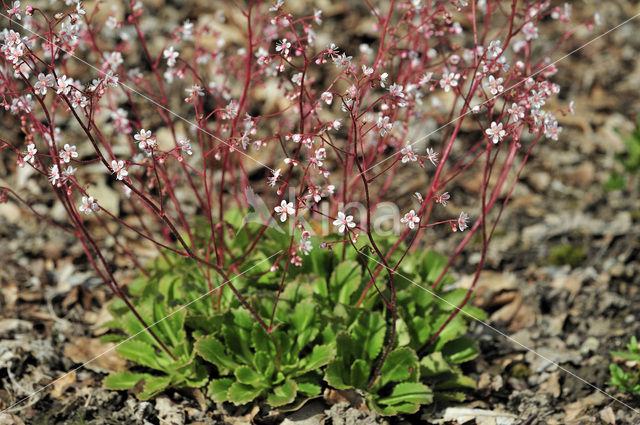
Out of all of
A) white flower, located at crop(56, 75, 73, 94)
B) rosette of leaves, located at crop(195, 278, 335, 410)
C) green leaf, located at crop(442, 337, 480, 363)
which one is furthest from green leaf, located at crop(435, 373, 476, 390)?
white flower, located at crop(56, 75, 73, 94)

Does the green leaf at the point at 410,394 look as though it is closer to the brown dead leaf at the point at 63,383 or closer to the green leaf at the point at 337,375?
the green leaf at the point at 337,375

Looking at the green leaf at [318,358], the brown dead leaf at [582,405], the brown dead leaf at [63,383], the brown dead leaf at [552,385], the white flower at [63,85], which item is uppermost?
the white flower at [63,85]

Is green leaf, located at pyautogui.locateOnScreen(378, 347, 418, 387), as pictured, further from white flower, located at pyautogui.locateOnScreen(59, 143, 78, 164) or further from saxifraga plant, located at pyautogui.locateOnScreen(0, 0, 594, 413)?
white flower, located at pyautogui.locateOnScreen(59, 143, 78, 164)

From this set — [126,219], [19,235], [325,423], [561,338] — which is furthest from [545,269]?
[19,235]

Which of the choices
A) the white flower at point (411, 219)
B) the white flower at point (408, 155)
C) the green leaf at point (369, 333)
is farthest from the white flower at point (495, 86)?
the green leaf at point (369, 333)

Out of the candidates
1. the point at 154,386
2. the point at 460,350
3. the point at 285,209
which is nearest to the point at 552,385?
the point at 460,350

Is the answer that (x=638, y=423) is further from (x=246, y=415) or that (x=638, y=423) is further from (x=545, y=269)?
(x=246, y=415)
